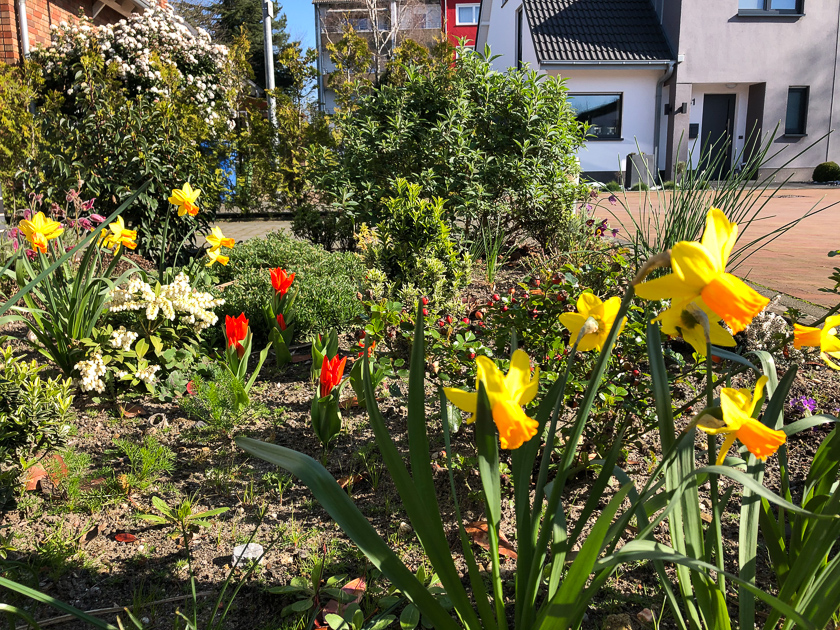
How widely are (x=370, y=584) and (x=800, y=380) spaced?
6.90 ft

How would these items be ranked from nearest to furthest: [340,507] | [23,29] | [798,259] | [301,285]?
1. [340,507]
2. [301,285]
3. [798,259]
4. [23,29]

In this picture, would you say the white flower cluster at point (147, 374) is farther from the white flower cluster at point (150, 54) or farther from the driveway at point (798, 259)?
the white flower cluster at point (150, 54)

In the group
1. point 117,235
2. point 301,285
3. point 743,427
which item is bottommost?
point 301,285

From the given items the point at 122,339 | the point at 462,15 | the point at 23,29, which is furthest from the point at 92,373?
the point at 462,15

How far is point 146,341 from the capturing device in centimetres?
272

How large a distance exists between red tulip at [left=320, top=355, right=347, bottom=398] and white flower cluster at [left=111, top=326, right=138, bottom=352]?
38.6 inches

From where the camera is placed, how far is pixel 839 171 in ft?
55.9

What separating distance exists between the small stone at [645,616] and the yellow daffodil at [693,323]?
0.89 metres

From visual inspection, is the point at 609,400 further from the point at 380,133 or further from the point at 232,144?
the point at 232,144

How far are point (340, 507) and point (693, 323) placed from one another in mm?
601

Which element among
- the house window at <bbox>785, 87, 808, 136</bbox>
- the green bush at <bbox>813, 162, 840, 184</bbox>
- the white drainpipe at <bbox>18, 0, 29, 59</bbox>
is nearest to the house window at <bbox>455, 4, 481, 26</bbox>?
the house window at <bbox>785, 87, 808, 136</bbox>

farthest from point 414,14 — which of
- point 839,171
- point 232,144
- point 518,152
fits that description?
point 518,152

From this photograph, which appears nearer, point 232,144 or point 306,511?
point 306,511

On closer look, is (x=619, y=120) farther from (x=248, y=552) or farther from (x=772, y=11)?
(x=248, y=552)
